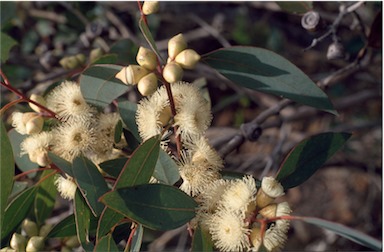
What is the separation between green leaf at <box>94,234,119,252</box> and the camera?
1.30m

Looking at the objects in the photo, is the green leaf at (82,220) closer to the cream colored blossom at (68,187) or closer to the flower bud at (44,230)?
the cream colored blossom at (68,187)

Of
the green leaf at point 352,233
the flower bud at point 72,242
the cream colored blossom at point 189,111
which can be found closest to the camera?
the green leaf at point 352,233

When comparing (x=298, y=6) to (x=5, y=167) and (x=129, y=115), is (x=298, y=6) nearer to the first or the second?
(x=129, y=115)

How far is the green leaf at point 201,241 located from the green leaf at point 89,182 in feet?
0.72

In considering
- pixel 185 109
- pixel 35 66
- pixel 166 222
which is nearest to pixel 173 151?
pixel 185 109

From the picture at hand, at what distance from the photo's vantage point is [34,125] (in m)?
1.45

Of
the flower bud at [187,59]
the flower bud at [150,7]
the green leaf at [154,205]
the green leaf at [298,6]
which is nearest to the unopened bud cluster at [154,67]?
the flower bud at [187,59]

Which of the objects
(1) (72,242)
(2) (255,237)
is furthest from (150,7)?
(1) (72,242)

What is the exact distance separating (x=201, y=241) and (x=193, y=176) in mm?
153

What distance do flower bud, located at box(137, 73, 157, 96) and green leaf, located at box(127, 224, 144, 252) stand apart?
0.29 m

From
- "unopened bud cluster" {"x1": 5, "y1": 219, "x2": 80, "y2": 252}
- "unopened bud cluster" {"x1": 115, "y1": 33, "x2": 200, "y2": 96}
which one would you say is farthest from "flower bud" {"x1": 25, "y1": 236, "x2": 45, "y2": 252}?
"unopened bud cluster" {"x1": 115, "y1": 33, "x2": 200, "y2": 96}

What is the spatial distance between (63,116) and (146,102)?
9.6 inches

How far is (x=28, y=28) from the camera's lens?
3.16 m

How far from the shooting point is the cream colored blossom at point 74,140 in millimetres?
1419
